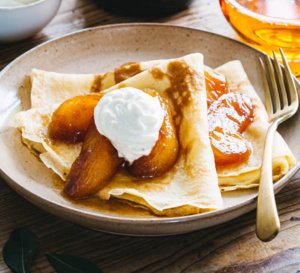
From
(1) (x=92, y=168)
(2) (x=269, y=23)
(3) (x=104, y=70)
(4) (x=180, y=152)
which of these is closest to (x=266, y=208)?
(4) (x=180, y=152)

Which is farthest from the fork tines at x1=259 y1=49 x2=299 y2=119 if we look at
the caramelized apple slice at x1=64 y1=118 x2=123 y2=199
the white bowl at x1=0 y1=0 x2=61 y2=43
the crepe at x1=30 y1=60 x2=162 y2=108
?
the white bowl at x1=0 y1=0 x2=61 y2=43

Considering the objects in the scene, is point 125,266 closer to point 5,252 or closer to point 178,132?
point 5,252

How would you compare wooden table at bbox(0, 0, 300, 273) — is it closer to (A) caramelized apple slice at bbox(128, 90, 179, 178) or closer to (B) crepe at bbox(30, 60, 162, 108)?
(A) caramelized apple slice at bbox(128, 90, 179, 178)

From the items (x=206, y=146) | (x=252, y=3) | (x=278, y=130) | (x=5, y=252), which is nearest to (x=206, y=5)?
(x=252, y=3)

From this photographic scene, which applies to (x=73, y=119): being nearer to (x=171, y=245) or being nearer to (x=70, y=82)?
(x=70, y=82)

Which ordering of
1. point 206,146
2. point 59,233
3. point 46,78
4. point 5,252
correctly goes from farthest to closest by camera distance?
point 46,78
point 206,146
point 59,233
point 5,252

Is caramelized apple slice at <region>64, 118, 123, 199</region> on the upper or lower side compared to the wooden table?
upper

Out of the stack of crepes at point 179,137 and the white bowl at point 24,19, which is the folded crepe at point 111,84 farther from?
the white bowl at point 24,19
